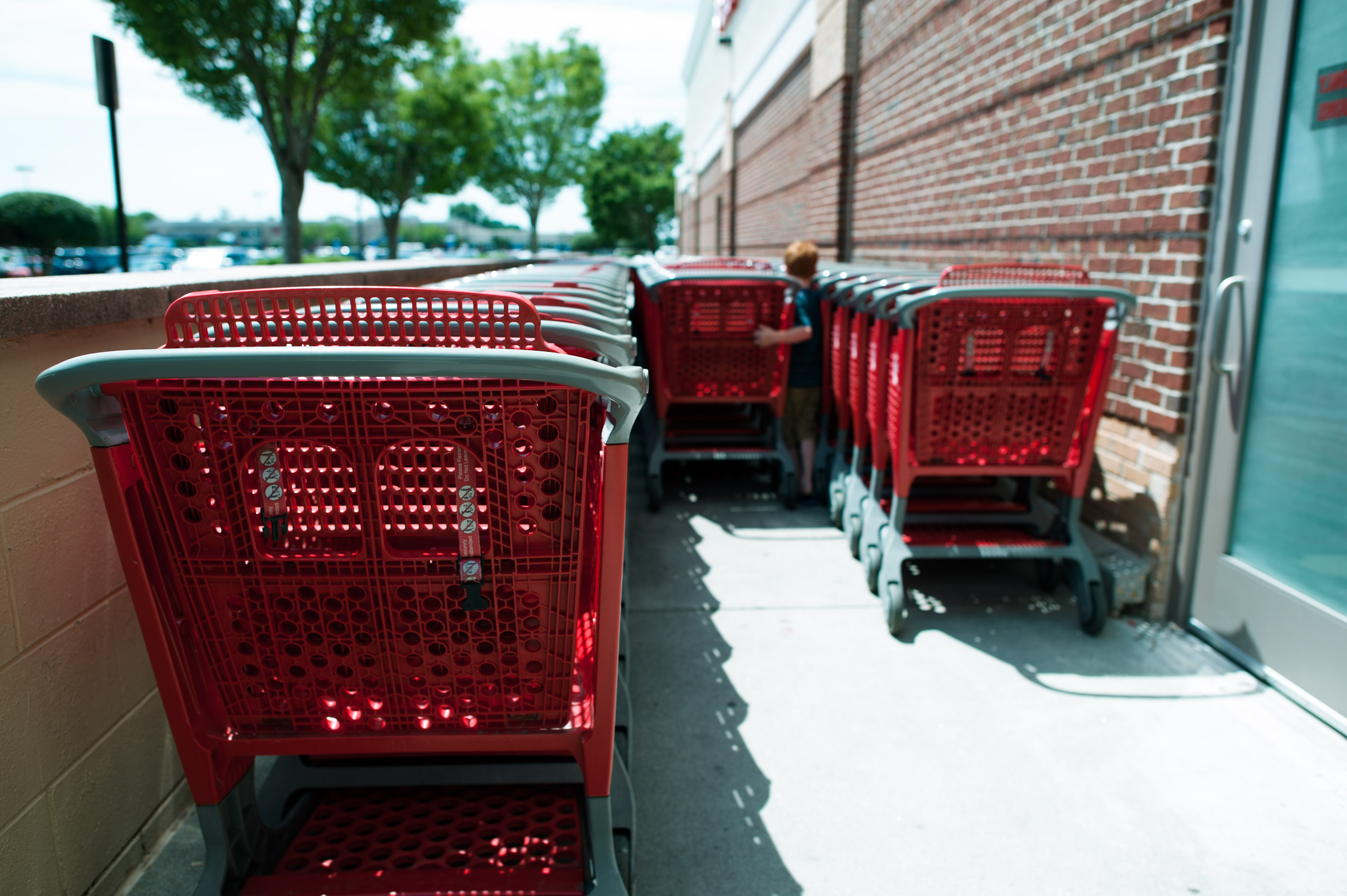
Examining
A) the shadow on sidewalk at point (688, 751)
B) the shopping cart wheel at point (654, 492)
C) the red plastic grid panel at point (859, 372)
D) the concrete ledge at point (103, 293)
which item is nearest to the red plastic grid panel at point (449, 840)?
the shadow on sidewalk at point (688, 751)

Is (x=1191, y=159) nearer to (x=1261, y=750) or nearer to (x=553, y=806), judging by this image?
(x=1261, y=750)

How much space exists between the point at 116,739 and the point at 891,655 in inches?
103

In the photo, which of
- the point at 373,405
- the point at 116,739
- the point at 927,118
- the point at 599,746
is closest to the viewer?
the point at 373,405

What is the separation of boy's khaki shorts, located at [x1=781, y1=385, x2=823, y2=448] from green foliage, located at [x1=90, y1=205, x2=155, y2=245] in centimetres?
3287

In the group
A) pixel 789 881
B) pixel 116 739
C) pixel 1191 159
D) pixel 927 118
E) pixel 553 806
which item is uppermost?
pixel 927 118

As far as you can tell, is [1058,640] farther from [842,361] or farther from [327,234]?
[327,234]

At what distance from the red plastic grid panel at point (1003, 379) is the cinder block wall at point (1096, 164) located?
45 cm

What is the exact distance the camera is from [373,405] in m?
1.51

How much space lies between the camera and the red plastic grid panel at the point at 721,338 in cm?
509

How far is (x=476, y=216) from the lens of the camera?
10281 cm

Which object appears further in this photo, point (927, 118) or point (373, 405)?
point (927, 118)

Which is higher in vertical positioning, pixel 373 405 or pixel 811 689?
pixel 373 405

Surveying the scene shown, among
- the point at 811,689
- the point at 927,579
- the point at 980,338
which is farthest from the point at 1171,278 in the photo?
the point at 811,689

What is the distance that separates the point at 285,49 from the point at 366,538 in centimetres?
1617
